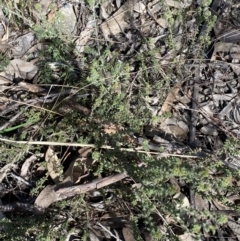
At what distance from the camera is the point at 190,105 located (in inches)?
93.6

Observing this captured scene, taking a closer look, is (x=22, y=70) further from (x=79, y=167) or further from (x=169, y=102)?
(x=169, y=102)

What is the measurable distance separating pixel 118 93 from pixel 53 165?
503 mm

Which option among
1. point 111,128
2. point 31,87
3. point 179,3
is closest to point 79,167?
point 111,128

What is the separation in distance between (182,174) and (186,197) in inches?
22.7

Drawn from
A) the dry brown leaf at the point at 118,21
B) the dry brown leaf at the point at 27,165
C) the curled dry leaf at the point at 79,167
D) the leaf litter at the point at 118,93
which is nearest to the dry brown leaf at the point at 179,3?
the leaf litter at the point at 118,93

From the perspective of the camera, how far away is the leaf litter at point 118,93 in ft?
6.90

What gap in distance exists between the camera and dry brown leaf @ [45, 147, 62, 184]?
2.15 m

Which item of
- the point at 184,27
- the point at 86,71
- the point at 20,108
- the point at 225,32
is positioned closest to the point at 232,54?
the point at 225,32

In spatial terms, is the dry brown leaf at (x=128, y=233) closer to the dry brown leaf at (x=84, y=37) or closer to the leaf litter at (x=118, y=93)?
the leaf litter at (x=118, y=93)

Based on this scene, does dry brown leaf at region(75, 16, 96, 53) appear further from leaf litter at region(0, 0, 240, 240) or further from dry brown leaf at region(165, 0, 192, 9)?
dry brown leaf at region(165, 0, 192, 9)

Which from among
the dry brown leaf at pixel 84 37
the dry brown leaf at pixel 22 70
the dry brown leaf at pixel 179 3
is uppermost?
the dry brown leaf at pixel 179 3

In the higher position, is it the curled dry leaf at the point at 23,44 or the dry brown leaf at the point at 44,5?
the dry brown leaf at the point at 44,5

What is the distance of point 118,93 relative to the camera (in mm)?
2293

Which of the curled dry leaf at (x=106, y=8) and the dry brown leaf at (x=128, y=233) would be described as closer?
the dry brown leaf at (x=128, y=233)
